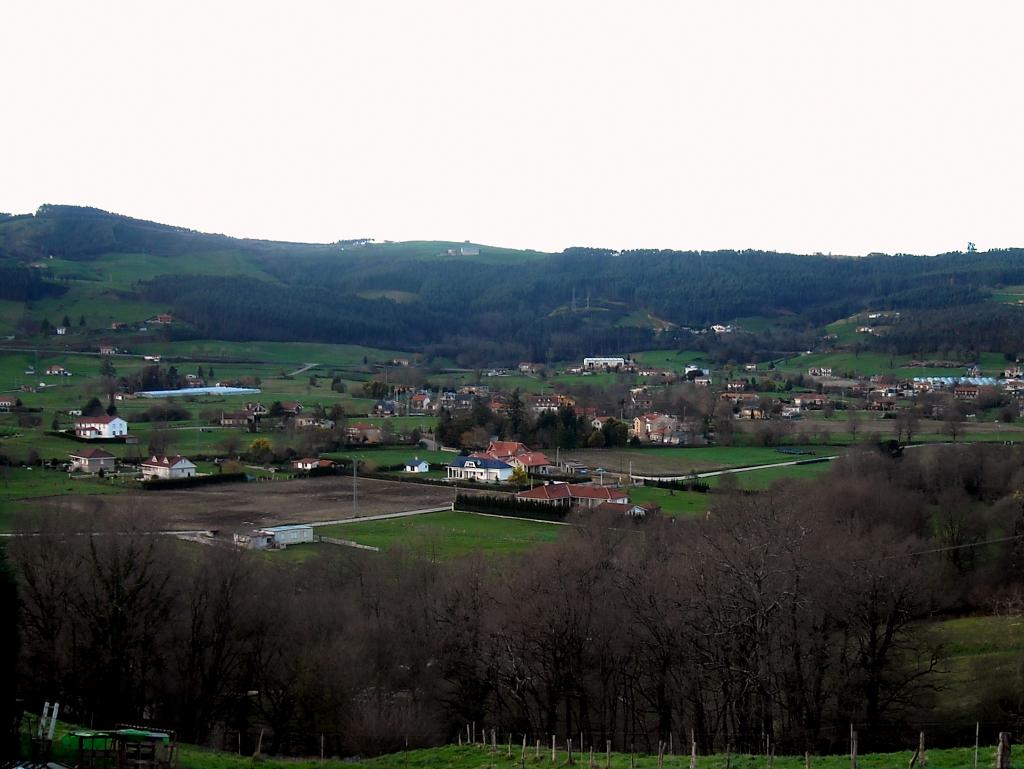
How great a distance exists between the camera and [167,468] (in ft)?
155

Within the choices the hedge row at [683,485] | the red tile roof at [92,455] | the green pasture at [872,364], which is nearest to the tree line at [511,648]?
the hedge row at [683,485]

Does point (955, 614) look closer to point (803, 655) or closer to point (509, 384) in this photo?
point (803, 655)

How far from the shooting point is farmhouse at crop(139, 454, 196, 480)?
47219 mm

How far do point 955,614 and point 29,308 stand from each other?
328 feet

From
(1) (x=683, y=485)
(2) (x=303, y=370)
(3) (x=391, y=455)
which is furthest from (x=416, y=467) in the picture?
(2) (x=303, y=370)

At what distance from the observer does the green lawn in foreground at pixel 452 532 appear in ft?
108

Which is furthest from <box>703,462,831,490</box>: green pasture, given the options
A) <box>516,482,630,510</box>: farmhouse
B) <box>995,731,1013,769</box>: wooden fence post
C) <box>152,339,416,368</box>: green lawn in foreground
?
<box>152,339,416,368</box>: green lawn in foreground

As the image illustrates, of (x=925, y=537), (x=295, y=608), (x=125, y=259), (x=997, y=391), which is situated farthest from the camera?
(x=125, y=259)

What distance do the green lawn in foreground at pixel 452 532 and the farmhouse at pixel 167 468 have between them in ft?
42.6

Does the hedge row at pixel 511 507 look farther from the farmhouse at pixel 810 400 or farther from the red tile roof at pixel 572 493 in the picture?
the farmhouse at pixel 810 400

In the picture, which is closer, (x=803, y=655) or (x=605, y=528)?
(x=803, y=655)

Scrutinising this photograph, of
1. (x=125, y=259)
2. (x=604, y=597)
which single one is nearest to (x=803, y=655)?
(x=604, y=597)

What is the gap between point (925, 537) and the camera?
99.8 ft

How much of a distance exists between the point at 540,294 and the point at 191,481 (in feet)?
403
